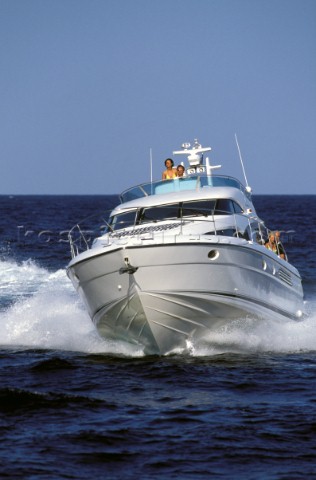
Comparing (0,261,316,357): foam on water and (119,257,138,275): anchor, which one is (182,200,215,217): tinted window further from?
(119,257,138,275): anchor

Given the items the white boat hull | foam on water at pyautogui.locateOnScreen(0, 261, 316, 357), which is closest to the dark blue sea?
foam on water at pyautogui.locateOnScreen(0, 261, 316, 357)

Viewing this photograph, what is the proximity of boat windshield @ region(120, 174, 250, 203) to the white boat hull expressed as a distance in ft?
7.20

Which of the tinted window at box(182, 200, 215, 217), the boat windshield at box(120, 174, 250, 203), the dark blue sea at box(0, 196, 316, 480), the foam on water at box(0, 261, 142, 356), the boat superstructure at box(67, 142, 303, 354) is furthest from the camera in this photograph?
the boat windshield at box(120, 174, 250, 203)

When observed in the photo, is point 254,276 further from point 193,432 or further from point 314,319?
point 193,432

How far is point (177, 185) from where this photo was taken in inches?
607

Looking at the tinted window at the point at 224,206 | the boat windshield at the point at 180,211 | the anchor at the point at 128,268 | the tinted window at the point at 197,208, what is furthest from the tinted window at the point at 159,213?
the anchor at the point at 128,268

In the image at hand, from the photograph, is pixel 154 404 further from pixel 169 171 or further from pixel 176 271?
pixel 169 171

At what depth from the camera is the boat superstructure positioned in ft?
40.6

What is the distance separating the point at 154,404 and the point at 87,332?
520 centimetres

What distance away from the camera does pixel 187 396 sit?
35.7ft

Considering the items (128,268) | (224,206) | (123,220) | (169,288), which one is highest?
(224,206)

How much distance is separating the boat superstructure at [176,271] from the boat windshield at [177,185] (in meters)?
0.42

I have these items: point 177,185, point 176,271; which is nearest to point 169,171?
point 177,185

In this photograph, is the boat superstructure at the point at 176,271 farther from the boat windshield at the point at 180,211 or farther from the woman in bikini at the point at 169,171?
the woman in bikini at the point at 169,171
